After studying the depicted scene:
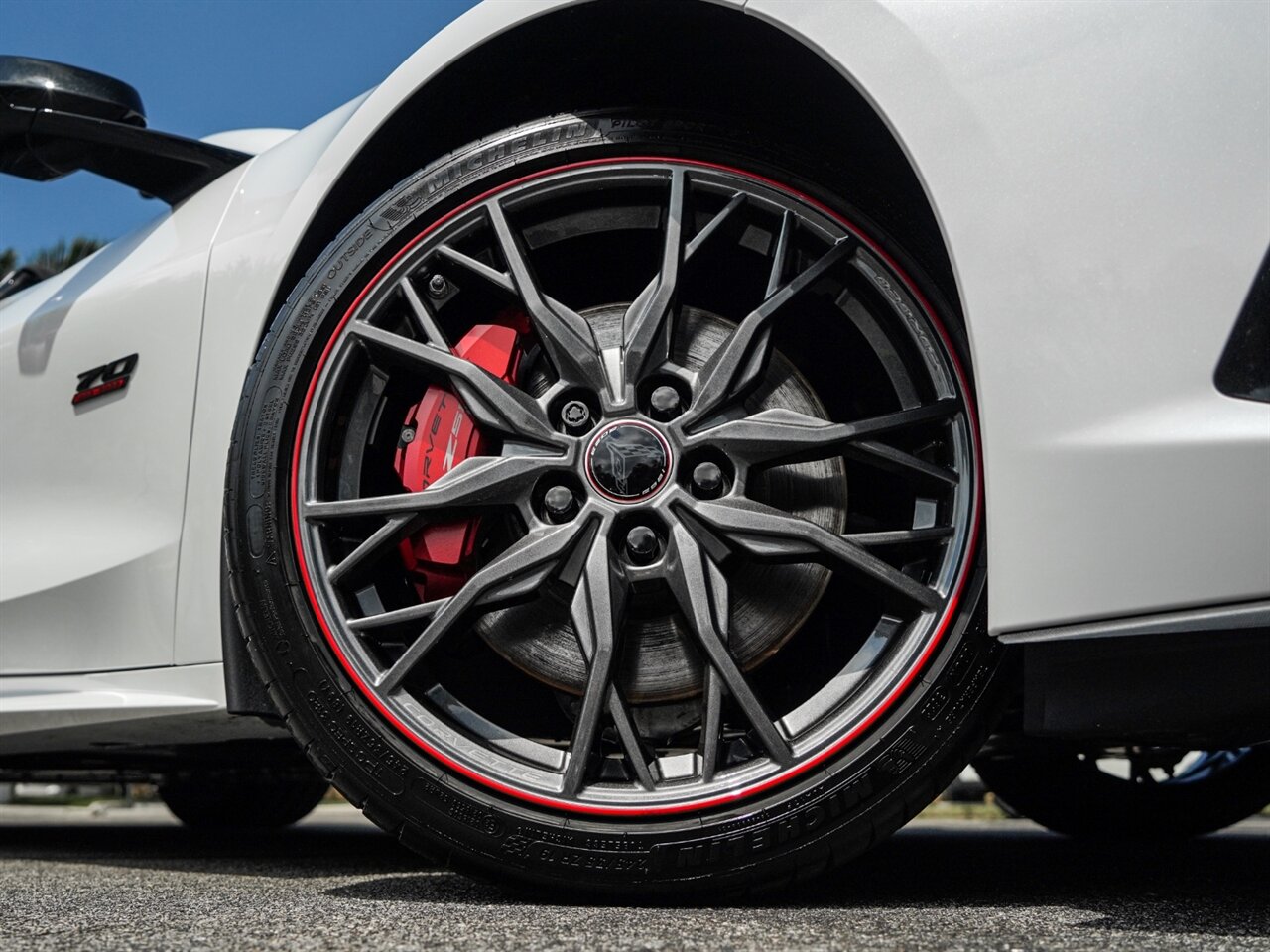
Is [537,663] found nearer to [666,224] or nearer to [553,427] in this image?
[553,427]

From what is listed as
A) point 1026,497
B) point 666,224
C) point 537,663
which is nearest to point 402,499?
point 537,663

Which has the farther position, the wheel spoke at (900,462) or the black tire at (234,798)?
the black tire at (234,798)

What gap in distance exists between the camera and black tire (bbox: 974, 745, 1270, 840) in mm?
2754

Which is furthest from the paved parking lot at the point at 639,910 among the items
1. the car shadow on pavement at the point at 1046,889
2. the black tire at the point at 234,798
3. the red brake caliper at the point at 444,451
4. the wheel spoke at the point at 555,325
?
the black tire at the point at 234,798

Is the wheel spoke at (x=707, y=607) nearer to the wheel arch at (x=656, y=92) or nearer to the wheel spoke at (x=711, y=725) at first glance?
the wheel spoke at (x=711, y=725)

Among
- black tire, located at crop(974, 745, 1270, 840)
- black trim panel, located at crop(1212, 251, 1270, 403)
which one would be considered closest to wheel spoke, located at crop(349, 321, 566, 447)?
black trim panel, located at crop(1212, 251, 1270, 403)

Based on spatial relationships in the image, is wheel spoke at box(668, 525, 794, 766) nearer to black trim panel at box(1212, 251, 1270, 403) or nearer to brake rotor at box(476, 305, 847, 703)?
brake rotor at box(476, 305, 847, 703)

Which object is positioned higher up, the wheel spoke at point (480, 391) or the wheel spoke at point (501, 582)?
the wheel spoke at point (480, 391)

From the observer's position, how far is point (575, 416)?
1.54 metres

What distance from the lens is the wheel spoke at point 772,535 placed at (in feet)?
4.75

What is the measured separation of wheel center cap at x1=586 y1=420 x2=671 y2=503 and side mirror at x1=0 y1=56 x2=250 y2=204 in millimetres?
1017

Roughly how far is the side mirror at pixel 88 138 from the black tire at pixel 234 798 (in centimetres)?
240

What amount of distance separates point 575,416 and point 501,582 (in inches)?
9.5

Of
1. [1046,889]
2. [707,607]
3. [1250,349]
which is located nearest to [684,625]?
[707,607]
